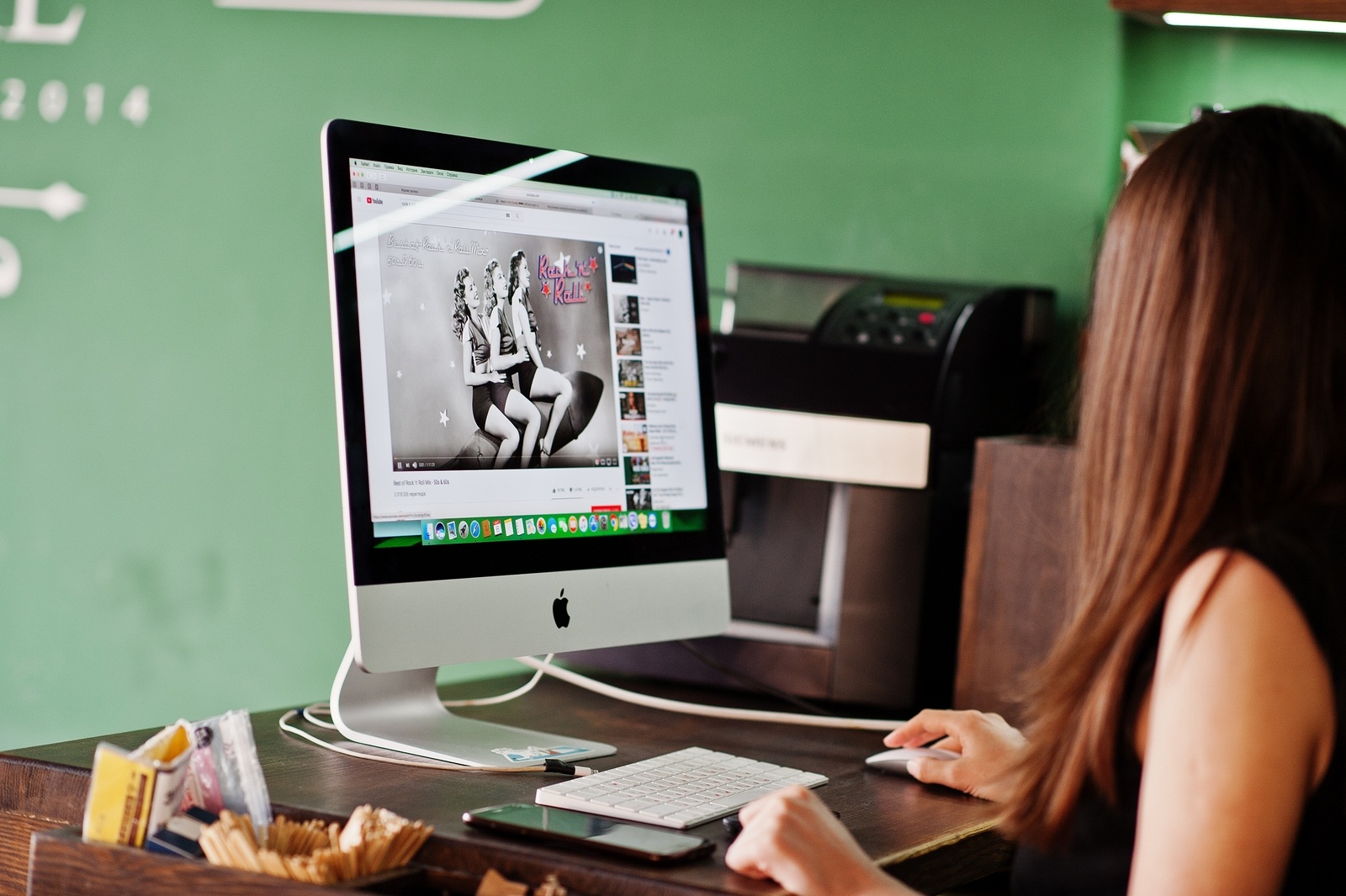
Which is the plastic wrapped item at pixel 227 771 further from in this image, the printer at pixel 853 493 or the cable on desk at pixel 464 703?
the printer at pixel 853 493

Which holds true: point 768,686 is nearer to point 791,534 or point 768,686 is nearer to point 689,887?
point 791,534

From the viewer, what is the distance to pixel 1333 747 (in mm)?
731

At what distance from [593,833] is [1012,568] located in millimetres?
694

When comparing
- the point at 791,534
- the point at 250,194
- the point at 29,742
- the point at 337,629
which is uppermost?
the point at 250,194

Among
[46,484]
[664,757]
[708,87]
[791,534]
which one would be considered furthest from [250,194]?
[664,757]

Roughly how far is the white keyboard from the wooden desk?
0.09 ft

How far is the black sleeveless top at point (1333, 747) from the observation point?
721 millimetres

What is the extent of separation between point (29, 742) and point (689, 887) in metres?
1.99

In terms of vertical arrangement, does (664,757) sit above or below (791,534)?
below

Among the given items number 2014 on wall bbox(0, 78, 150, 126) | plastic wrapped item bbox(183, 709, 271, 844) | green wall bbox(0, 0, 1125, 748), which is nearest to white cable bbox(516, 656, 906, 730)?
plastic wrapped item bbox(183, 709, 271, 844)

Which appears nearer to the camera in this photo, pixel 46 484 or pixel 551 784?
pixel 551 784

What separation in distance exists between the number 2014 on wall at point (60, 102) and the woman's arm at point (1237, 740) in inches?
84.9

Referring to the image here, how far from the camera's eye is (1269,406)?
782 mm

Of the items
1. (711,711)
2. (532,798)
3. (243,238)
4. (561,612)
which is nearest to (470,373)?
(561,612)
